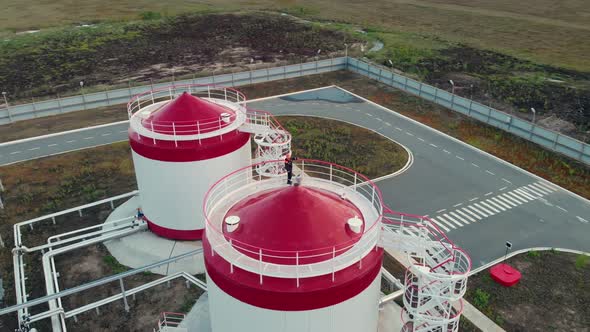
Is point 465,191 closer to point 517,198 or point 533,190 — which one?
point 517,198

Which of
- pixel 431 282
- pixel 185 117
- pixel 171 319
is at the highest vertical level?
pixel 185 117

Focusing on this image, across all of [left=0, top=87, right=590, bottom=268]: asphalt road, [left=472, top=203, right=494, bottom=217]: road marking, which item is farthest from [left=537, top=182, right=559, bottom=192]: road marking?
[left=472, top=203, right=494, bottom=217]: road marking

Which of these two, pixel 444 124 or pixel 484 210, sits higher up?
pixel 444 124

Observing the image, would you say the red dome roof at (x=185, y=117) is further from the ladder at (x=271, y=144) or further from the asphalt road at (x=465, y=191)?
the asphalt road at (x=465, y=191)

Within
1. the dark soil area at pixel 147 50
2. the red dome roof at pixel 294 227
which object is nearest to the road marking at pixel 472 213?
the red dome roof at pixel 294 227

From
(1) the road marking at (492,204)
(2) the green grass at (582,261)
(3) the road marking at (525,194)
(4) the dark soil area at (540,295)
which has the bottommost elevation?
(4) the dark soil area at (540,295)

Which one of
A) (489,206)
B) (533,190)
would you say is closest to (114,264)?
(489,206)

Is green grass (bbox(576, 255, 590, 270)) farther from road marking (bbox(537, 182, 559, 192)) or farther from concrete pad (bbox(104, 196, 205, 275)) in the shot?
concrete pad (bbox(104, 196, 205, 275))

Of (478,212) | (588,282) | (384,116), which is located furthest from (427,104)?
(588,282)
